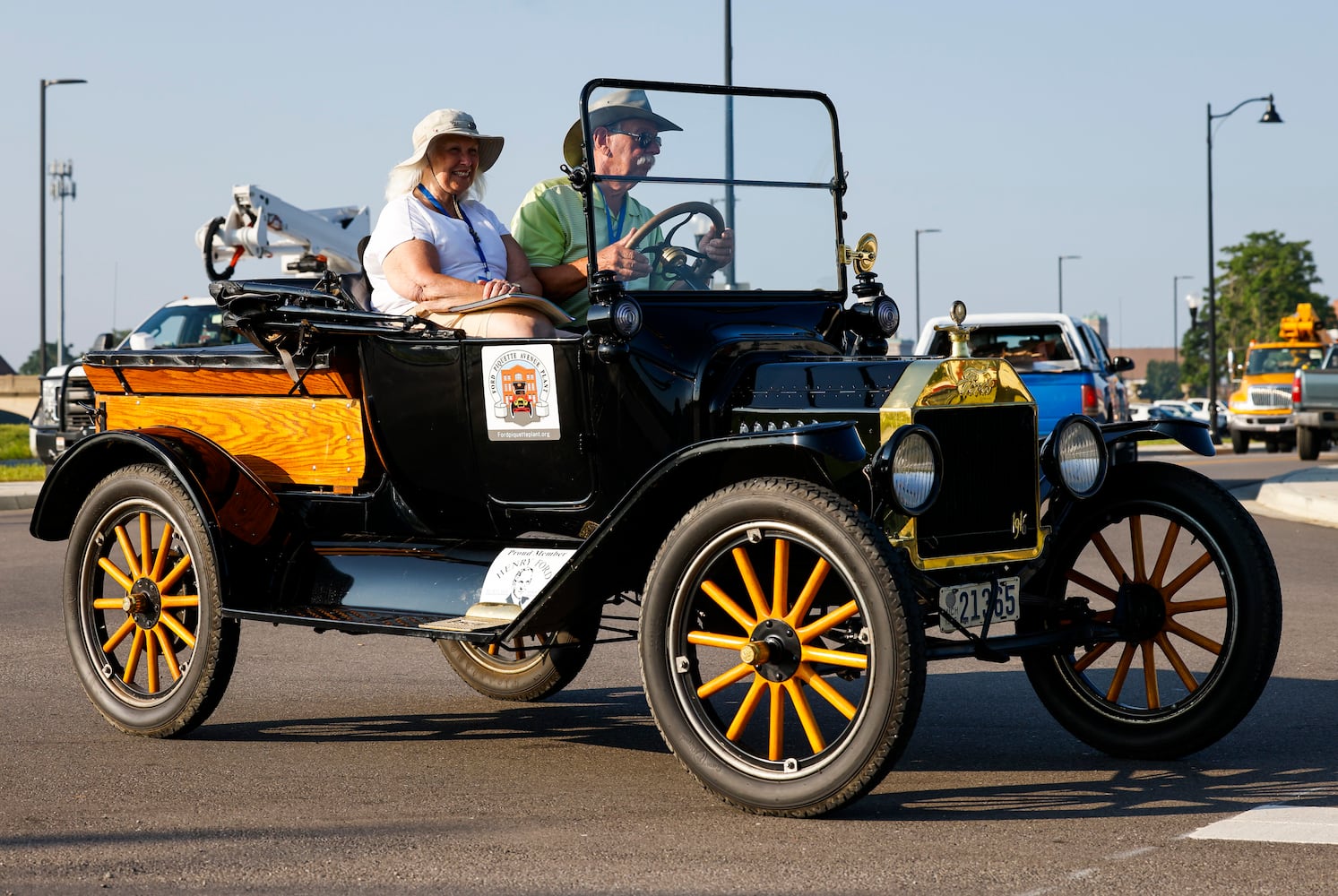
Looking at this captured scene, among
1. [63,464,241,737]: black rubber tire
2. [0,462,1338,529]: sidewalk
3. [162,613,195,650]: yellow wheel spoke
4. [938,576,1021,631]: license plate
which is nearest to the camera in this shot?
[938,576,1021,631]: license plate

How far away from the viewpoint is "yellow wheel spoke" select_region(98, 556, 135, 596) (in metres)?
6.05

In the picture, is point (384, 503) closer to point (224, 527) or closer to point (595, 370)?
point (224, 527)

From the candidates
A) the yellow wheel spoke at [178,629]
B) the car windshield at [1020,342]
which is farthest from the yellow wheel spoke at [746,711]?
the car windshield at [1020,342]

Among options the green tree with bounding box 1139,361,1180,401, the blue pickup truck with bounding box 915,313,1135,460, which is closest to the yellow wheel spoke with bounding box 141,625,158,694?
the blue pickup truck with bounding box 915,313,1135,460

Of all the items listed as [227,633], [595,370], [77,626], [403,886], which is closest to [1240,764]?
[595,370]

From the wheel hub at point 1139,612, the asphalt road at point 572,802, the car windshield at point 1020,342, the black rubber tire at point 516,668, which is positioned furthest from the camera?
the car windshield at point 1020,342

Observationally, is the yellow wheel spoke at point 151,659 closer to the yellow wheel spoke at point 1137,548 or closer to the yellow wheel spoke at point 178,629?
the yellow wheel spoke at point 178,629

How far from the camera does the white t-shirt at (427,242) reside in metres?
6.04

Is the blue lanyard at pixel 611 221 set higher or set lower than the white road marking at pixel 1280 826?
higher

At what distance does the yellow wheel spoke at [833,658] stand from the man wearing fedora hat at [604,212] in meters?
1.58

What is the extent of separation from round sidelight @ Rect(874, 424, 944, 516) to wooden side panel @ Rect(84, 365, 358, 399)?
2209 millimetres

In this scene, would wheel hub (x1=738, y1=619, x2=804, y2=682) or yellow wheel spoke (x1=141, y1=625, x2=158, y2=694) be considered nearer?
wheel hub (x1=738, y1=619, x2=804, y2=682)

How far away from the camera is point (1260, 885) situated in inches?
149

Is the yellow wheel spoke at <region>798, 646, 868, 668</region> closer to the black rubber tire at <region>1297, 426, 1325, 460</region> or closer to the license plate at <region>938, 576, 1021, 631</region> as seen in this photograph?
the license plate at <region>938, 576, 1021, 631</region>
